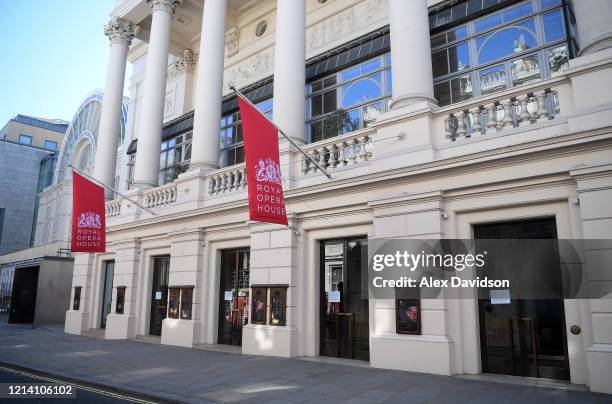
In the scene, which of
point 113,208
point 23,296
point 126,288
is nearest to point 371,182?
point 126,288

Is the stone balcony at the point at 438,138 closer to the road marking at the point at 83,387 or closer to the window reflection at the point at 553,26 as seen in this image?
the window reflection at the point at 553,26

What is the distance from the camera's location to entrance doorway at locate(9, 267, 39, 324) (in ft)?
80.5

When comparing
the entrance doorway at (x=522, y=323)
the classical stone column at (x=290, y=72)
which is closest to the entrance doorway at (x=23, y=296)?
the classical stone column at (x=290, y=72)

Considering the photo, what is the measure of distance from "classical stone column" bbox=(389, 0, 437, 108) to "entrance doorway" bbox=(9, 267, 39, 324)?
2328 centimetres

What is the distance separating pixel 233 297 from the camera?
13.9m

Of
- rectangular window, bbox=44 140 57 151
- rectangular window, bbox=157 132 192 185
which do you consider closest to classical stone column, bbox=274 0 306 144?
rectangular window, bbox=157 132 192 185

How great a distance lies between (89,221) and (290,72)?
9017 mm

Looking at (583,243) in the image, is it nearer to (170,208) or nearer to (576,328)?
(576,328)

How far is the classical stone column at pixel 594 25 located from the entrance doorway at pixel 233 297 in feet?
32.7

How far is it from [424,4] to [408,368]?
862cm

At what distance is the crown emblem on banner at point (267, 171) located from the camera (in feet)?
A: 33.3

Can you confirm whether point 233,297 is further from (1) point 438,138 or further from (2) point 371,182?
(1) point 438,138

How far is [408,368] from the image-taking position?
29.4 ft

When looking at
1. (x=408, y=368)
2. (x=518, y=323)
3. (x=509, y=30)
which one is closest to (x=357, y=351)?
(x=408, y=368)
